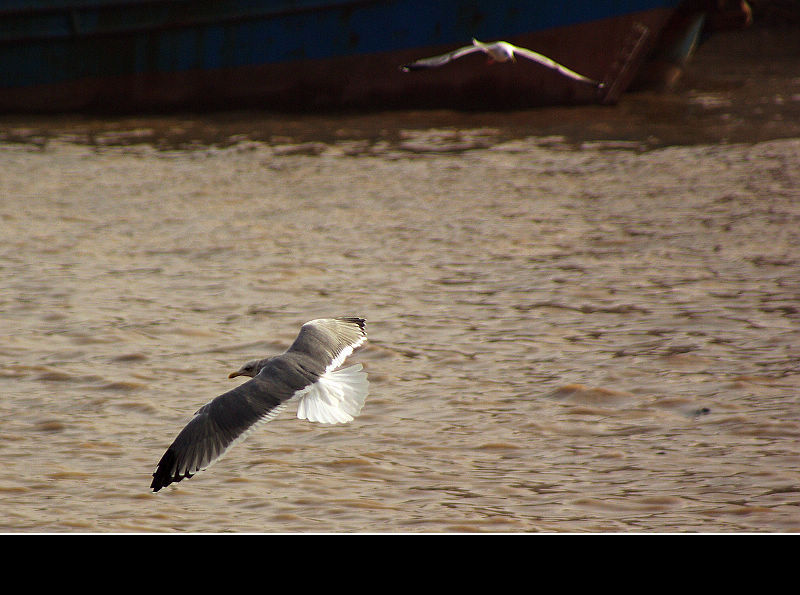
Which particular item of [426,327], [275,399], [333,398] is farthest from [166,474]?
[426,327]

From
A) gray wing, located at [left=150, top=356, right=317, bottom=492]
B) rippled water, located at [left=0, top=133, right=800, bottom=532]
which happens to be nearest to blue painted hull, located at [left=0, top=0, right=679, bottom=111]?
rippled water, located at [left=0, top=133, right=800, bottom=532]

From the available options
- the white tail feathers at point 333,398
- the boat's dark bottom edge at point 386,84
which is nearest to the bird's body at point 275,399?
the white tail feathers at point 333,398

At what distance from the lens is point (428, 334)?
6.50 m

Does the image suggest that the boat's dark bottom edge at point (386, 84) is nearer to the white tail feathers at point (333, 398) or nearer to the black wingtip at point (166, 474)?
the white tail feathers at point (333, 398)

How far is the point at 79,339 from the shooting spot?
21.1 feet

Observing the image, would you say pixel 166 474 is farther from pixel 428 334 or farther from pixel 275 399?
pixel 428 334

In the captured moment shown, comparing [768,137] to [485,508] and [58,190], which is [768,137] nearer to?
[58,190]

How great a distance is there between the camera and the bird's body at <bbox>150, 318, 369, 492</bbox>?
3732mm

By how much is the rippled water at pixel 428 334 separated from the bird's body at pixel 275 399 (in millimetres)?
482

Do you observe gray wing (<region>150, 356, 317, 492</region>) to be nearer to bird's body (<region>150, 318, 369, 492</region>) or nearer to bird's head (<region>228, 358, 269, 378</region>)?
bird's body (<region>150, 318, 369, 492</region>)

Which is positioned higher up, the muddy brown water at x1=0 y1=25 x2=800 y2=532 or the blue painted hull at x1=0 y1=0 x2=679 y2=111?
the blue painted hull at x1=0 y1=0 x2=679 y2=111

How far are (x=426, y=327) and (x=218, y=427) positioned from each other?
294cm

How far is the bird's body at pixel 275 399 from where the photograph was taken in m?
3.73

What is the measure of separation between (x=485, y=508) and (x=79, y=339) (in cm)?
296
